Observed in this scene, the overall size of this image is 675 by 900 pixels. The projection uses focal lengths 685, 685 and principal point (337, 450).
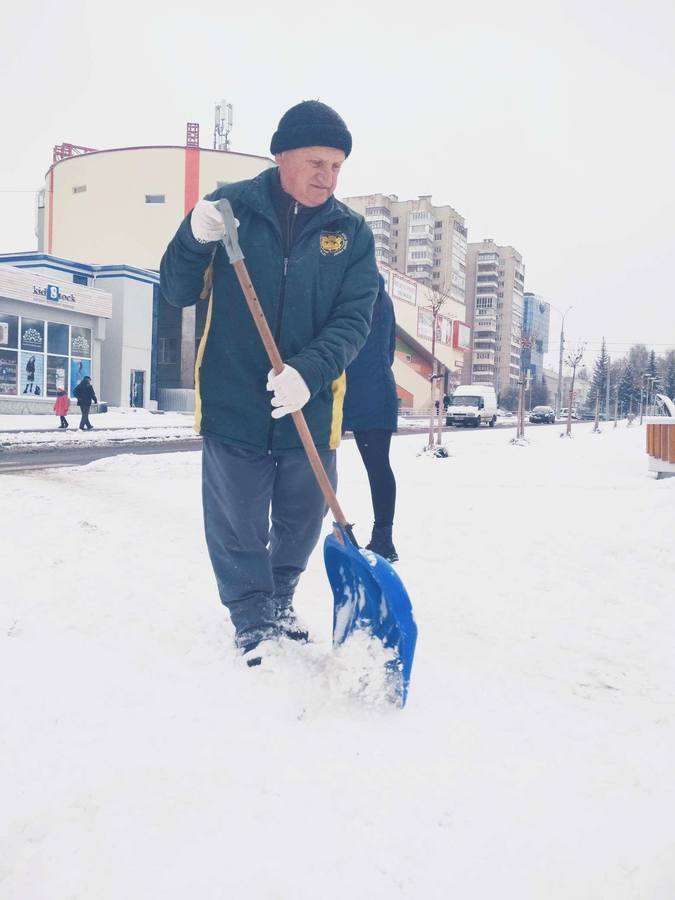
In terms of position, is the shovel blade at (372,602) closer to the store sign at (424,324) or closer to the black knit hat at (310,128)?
the black knit hat at (310,128)

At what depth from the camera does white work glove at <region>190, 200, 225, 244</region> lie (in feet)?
6.84

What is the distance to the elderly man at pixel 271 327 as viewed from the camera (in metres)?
2.24

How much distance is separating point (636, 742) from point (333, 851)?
96cm

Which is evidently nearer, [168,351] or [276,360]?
[276,360]

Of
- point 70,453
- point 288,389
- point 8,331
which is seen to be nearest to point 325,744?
point 288,389

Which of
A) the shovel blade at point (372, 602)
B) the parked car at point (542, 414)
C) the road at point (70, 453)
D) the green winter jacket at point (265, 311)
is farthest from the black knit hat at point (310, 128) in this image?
the parked car at point (542, 414)

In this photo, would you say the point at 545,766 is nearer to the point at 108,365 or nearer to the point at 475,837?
the point at 475,837

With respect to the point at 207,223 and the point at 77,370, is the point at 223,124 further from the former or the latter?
the point at 207,223

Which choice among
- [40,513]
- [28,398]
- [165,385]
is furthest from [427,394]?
[40,513]

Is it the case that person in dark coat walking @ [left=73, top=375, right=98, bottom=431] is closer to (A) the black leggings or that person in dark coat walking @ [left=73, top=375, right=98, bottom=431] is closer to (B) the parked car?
(A) the black leggings

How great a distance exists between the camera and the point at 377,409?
3838 mm

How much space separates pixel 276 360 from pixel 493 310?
337 feet

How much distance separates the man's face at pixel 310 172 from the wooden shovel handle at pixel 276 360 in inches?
13.2

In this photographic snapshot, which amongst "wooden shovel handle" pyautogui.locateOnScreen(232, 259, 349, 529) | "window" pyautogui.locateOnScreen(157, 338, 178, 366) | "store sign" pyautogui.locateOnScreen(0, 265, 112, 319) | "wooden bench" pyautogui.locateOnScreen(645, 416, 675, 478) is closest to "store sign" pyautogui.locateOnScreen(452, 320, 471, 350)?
"window" pyautogui.locateOnScreen(157, 338, 178, 366)
